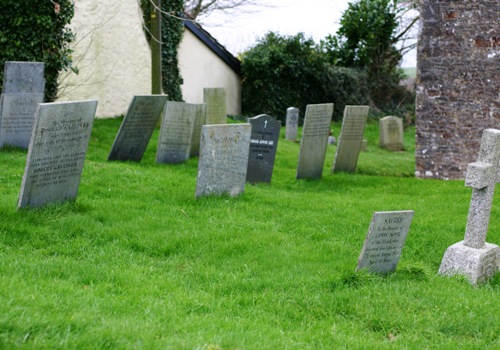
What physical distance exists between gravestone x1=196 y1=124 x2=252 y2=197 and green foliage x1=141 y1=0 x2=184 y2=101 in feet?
40.9

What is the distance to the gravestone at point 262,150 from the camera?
13.0m

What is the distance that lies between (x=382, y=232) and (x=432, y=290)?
732 millimetres

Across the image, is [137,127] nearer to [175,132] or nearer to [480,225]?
[175,132]

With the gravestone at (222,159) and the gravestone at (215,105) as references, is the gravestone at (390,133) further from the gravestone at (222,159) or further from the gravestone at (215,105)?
the gravestone at (222,159)

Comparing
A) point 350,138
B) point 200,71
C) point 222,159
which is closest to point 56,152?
point 222,159

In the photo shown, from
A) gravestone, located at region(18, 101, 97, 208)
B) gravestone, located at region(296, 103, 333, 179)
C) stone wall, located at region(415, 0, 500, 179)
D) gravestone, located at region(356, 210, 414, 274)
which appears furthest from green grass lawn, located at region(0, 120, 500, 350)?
stone wall, located at region(415, 0, 500, 179)

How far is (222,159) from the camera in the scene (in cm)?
1070

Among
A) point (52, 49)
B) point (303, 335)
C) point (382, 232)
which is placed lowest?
point (303, 335)

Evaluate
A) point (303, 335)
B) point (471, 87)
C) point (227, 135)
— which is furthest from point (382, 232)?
point (471, 87)

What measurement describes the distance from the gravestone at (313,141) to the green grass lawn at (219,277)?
2.20 m

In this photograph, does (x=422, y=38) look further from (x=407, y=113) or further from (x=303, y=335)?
(x=407, y=113)

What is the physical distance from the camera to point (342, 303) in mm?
6508

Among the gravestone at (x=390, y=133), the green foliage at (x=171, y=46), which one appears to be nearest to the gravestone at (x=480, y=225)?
the green foliage at (x=171, y=46)

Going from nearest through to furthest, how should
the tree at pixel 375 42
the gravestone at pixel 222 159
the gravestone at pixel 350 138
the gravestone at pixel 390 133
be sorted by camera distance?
the gravestone at pixel 222 159 → the gravestone at pixel 350 138 → the gravestone at pixel 390 133 → the tree at pixel 375 42
